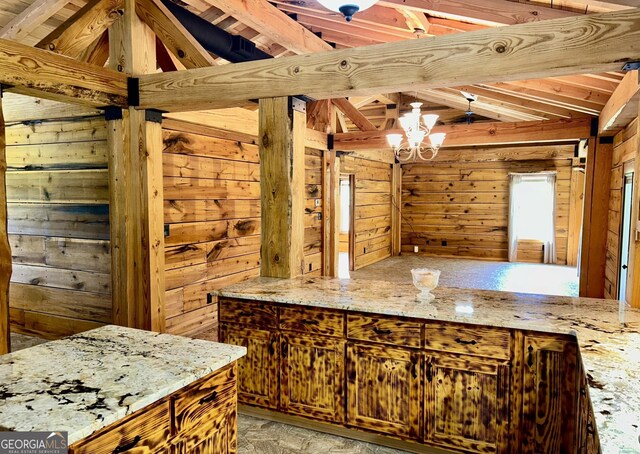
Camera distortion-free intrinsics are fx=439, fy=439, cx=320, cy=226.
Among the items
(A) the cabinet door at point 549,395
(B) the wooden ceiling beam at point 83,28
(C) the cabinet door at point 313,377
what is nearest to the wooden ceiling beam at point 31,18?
(B) the wooden ceiling beam at point 83,28

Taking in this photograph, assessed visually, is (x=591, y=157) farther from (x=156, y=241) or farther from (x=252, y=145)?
(x=156, y=241)

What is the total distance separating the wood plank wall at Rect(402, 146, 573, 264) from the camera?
9.34 metres

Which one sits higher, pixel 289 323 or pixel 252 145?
pixel 252 145

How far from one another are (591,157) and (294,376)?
174 inches

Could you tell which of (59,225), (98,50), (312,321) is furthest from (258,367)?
(98,50)

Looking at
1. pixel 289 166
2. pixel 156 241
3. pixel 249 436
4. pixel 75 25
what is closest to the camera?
pixel 249 436

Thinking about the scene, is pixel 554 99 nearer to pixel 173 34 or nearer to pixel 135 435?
pixel 173 34

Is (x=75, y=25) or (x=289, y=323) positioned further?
(x=75, y=25)

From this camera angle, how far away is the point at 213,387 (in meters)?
1.63

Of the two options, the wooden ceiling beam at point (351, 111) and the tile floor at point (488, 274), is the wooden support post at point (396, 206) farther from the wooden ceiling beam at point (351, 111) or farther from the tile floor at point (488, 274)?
the wooden ceiling beam at point (351, 111)

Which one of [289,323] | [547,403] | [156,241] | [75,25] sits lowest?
[547,403]

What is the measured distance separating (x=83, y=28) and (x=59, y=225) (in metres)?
1.86

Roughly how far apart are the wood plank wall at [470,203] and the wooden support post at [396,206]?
16 centimetres

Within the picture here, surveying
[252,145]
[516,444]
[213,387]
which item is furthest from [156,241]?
[516,444]
